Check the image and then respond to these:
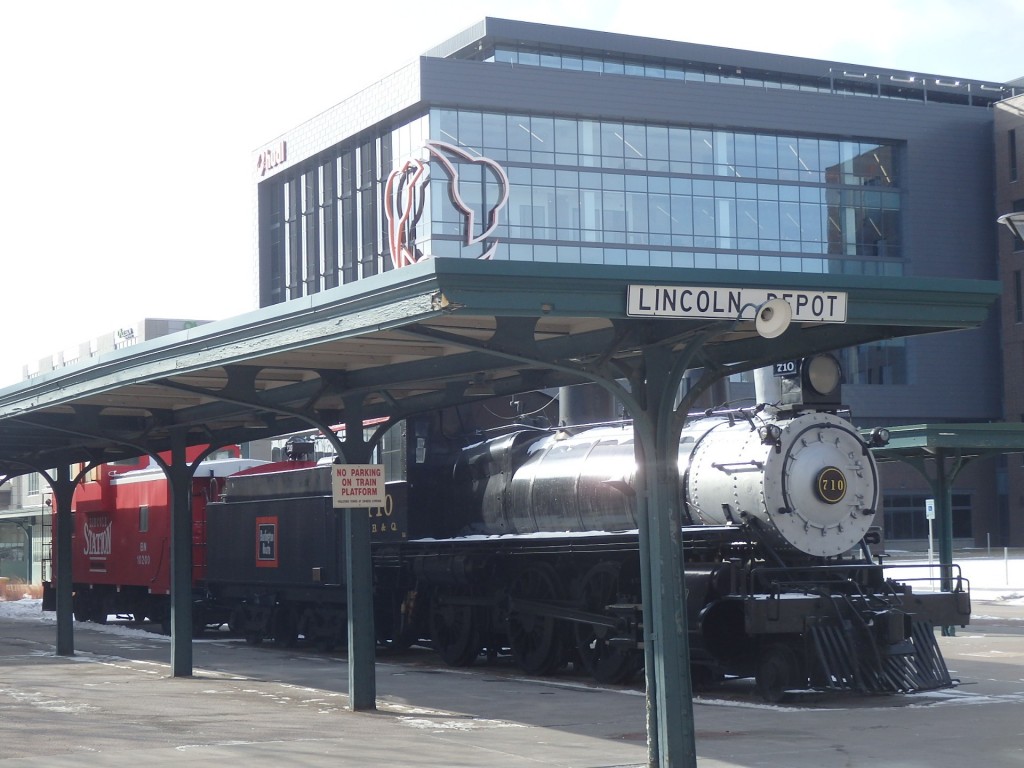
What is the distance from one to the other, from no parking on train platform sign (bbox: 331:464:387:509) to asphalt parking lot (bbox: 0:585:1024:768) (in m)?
1.94

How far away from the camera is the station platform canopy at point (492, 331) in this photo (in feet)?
26.7

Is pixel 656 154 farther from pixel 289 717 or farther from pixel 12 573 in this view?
pixel 289 717

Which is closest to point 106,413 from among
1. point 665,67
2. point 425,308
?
point 425,308

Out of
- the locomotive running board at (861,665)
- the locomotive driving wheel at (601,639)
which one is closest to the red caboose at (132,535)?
the locomotive driving wheel at (601,639)

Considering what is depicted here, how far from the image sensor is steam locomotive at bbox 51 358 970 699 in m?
12.8

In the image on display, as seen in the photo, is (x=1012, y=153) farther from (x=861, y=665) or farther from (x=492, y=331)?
(x=492, y=331)

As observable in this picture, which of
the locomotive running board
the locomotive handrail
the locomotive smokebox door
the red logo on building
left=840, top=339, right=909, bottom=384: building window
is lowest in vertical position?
the locomotive running board

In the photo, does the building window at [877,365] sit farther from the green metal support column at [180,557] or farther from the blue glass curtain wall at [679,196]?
the green metal support column at [180,557]

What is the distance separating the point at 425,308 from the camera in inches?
319

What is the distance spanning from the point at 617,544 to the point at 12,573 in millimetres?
36347

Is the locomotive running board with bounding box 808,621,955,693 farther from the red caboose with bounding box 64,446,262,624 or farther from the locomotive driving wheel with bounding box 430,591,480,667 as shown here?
the red caboose with bounding box 64,446,262,624

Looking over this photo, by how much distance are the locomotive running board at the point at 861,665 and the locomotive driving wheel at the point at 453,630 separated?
216 inches

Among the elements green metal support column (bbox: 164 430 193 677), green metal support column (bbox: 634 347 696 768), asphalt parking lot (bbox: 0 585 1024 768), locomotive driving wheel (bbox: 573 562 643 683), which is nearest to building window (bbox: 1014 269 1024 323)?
asphalt parking lot (bbox: 0 585 1024 768)

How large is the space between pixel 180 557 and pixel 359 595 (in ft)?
13.2
